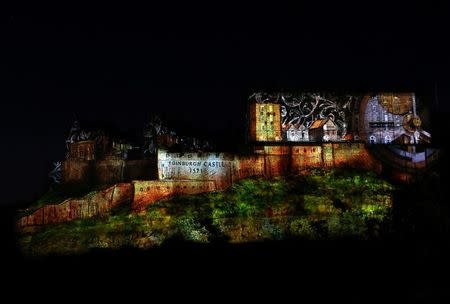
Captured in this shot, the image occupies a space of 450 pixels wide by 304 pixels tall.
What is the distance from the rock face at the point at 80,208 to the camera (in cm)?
6316

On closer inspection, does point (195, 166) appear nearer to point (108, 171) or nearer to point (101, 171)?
point (108, 171)

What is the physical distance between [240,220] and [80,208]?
15.4 meters

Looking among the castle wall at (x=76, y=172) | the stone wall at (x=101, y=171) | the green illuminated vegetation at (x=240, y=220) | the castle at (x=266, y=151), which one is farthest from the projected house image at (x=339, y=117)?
the castle wall at (x=76, y=172)

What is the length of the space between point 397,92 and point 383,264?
26.3 metres

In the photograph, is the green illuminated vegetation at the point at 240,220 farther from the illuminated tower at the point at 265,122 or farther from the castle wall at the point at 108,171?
the castle wall at the point at 108,171

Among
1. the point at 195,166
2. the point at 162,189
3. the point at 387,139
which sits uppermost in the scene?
the point at 387,139

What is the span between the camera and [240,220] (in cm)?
6278

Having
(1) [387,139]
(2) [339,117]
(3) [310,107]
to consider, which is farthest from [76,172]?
(1) [387,139]

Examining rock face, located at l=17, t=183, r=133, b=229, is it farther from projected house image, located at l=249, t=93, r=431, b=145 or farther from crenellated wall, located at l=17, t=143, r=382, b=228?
projected house image, located at l=249, t=93, r=431, b=145

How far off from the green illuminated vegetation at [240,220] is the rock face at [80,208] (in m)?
1.19

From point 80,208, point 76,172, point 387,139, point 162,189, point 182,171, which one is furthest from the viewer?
point 387,139

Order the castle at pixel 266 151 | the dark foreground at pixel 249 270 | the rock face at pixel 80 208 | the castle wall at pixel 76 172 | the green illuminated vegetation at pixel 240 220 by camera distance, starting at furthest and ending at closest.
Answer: the castle wall at pixel 76 172 → the castle at pixel 266 151 → the rock face at pixel 80 208 → the green illuminated vegetation at pixel 240 220 → the dark foreground at pixel 249 270

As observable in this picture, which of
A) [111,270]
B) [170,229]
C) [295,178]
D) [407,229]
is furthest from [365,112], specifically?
[111,270]

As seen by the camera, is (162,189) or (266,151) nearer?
(162,189)
